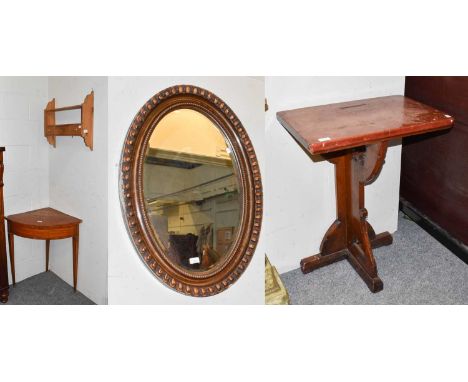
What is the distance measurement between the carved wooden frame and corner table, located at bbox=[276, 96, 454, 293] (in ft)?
1.03

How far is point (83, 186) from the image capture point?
7.76 ft

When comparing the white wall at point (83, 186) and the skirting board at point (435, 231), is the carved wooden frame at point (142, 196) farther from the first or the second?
the skirting board at point (435, 231)

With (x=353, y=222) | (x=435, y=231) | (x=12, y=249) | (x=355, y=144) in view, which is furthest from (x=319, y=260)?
(x=12, y=249)

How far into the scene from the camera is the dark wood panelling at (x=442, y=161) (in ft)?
9.18

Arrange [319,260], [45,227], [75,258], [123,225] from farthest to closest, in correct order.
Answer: [319,260] < [75,258] < [45,227] < [123,225]

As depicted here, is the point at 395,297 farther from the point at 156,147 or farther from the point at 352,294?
the point at 156,147

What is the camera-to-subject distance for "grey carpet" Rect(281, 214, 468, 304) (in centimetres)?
250

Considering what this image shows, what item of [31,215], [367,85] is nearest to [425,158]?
[367,85]

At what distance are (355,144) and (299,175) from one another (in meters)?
0.82

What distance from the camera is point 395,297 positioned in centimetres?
250

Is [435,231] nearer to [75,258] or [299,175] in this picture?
[299,175]

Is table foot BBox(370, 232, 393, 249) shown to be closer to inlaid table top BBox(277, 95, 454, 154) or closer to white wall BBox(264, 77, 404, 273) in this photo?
white wall BBox(264, 77, 404, 273)

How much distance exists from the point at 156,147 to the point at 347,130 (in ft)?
2.99

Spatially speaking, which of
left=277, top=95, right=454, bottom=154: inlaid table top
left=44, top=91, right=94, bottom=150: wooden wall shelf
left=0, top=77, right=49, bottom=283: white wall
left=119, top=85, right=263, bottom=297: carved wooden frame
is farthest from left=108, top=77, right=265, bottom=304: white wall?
left=0, top=77, right=49, bottom=283: white wall
